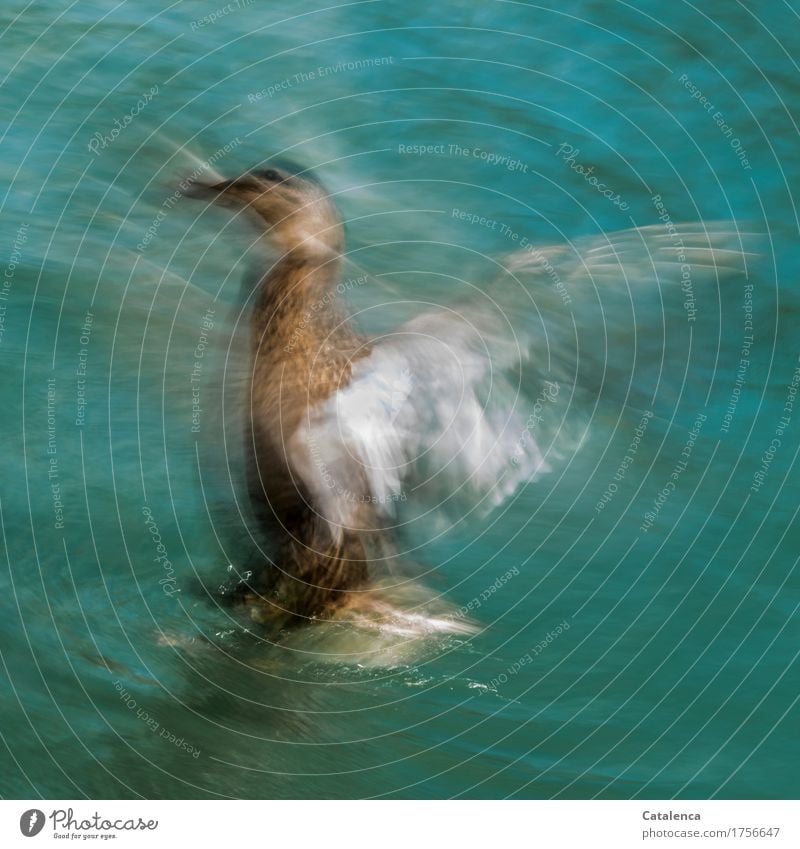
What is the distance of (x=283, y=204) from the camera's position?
18.1 feet

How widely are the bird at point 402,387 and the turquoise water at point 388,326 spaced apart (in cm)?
12

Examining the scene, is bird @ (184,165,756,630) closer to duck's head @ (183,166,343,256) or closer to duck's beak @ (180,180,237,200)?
duck's head @ (183,166,343,256)

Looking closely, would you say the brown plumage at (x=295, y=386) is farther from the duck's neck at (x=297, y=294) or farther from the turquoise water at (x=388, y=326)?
the turquoise water at (x=388, y=326)

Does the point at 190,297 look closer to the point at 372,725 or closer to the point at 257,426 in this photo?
the point at 257,426

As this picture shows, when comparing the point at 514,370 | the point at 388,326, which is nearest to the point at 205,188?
the point at 388,326

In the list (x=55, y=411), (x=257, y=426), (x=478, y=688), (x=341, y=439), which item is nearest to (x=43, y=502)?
(x=55, y=411)

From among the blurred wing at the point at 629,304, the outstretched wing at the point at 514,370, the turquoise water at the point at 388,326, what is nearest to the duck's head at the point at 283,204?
the turquoise water at the point at 388,326

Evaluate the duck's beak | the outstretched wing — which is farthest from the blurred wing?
the duck's beak

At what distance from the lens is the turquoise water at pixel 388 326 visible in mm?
4363

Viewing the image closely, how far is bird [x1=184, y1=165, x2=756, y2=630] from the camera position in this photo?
4.69 metres

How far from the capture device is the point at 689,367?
5.15 meters

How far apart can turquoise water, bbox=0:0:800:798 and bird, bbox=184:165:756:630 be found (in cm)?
12

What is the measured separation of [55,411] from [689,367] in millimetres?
2914

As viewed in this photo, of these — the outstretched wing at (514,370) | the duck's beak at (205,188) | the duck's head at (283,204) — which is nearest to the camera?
the outstretched wing at (514,370)
